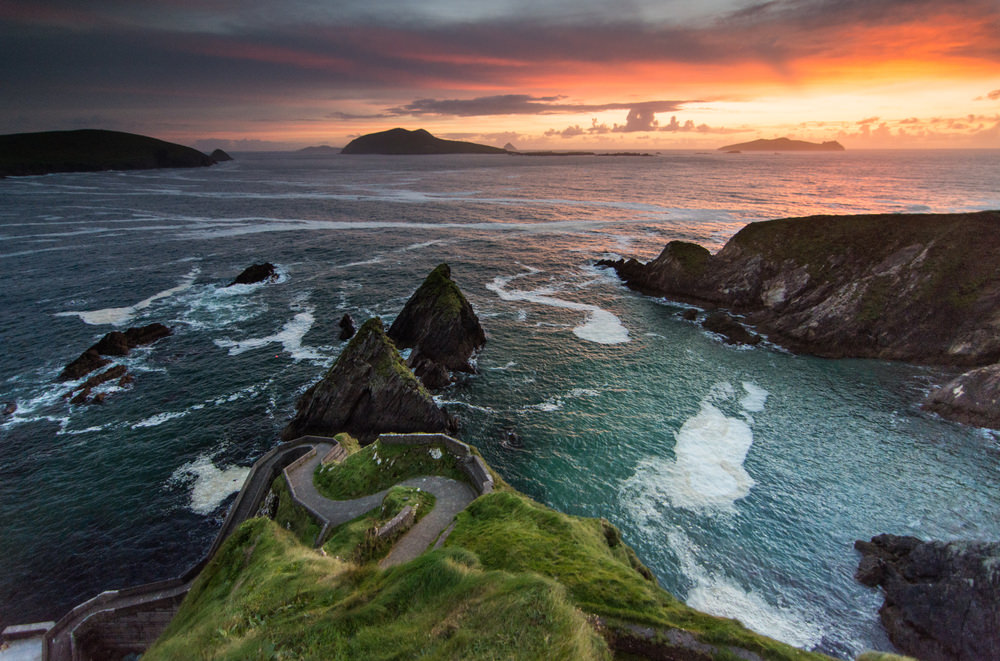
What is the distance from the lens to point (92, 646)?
67.5 ft

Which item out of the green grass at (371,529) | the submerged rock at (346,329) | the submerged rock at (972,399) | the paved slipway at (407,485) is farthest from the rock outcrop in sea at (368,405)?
the submerged rock at (972,399)

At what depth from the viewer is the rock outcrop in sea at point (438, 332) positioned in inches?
1715

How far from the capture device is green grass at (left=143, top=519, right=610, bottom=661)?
12117 mm

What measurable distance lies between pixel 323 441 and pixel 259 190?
184 metres

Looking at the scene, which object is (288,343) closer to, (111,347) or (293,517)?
(111,347)

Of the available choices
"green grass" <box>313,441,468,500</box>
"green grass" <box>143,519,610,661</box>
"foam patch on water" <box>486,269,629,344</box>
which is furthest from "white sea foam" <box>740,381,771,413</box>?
"green grass" <box>143,519,610,661</box>

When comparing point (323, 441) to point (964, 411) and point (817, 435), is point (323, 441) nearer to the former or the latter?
point (817, 435)

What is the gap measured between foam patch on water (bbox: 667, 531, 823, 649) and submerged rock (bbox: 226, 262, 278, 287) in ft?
230

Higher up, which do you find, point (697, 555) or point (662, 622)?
point (662, 622)

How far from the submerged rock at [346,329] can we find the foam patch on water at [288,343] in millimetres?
3815

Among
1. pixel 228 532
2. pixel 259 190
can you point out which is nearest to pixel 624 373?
pixel 228 532

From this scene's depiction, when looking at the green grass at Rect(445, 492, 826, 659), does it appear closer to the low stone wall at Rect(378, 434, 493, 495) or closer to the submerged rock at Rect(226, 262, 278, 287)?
the low stone wall at Rect(378, 434, 493, 495)

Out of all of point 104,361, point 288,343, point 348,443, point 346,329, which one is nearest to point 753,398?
point 348,443

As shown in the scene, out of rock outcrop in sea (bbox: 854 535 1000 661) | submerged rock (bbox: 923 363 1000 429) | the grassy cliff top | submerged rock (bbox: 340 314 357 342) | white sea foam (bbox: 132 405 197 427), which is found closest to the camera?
Answer: the grassy cliff top
